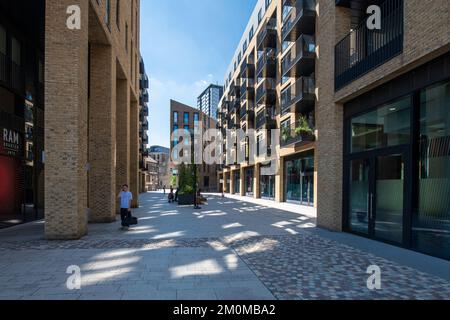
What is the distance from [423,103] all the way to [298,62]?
1314 centimetres

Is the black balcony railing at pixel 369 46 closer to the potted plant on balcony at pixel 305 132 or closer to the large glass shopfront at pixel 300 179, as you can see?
the potted plant on balcony at pixel 305 132

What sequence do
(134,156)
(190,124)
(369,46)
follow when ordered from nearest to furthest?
(369,46), (134,156), (190,124)

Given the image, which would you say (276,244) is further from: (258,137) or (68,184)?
(258,137)

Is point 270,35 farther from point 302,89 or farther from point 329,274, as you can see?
point 329,274

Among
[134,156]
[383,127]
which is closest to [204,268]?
[383,127]

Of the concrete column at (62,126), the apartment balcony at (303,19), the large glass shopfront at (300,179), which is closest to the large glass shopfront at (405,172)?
the concrete column at (62,126)

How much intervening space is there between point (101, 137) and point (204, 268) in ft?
28.8

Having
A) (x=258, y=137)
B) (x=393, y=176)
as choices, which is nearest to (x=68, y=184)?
(x=393, y=176)

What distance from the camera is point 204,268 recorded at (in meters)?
5.65

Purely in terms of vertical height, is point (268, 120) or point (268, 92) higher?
point (268, 92)

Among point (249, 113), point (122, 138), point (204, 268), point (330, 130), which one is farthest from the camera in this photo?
point (249, 113)

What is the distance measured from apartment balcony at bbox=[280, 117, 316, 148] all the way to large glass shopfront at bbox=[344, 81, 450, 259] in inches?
328

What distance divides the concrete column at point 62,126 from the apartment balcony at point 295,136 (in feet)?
44.6

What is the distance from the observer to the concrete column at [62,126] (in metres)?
8.18
